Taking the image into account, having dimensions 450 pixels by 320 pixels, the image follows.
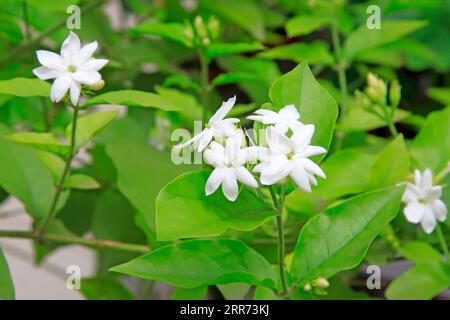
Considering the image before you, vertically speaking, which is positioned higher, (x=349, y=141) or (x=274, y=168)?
(x=349, y=141)

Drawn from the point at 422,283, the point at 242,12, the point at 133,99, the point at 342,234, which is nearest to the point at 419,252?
the point at 422,283

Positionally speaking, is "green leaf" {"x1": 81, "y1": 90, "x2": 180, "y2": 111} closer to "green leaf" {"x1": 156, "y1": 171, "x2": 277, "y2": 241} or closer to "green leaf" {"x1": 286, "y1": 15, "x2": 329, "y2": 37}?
"green leaf" {"x1": 156, "y1": 171, "x2": 277, "y2": 241}

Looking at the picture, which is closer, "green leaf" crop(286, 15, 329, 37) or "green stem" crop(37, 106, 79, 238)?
"green stem" crop(37, 106, 79, 238)

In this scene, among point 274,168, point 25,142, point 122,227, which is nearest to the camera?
point 274,168

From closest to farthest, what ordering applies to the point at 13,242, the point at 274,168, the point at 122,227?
the point at 274,168
the point at 122,227
the point at 13,242

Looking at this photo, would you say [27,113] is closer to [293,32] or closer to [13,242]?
[293,32]

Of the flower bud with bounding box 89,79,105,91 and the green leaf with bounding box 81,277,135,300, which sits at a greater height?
the flower bud with bounding box 89,79,105,91

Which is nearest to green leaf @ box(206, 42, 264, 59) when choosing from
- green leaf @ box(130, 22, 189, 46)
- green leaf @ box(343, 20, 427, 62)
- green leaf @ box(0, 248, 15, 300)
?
green leaf @ box(130, 22, 189, 46)

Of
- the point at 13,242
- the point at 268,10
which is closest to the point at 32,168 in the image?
the point at 268,10
